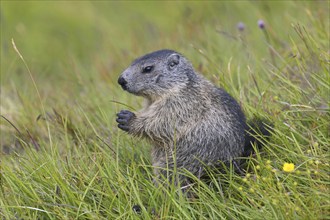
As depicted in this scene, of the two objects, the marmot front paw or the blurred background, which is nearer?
the marmot front paw

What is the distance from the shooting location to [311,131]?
4695mm

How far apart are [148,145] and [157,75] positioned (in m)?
0.58

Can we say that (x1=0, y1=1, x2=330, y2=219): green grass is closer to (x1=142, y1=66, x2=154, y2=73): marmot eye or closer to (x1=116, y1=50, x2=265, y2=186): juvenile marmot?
(x1=116, y1=50, x2=265, y2=186): juvenile marmot

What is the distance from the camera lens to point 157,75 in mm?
5117

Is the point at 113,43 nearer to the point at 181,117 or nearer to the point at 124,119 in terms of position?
the point at 124,119

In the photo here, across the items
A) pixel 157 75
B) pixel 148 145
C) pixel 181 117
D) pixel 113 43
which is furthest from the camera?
pixel 113 43

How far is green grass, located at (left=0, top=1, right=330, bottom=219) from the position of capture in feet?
13.6

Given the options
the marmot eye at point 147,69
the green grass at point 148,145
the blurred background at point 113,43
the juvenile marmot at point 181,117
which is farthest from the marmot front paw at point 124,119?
the marmot eye at point 147,69

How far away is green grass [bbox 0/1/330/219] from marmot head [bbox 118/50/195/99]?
0.22 metres

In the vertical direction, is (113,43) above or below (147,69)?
below

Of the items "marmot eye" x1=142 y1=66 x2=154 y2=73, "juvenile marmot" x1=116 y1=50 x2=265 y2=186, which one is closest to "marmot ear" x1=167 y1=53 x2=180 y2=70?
"juvenile marmot" x1=116 y1=50 x2=265 y2=186

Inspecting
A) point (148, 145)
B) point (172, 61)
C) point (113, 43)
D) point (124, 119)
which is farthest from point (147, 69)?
point (113, 43)

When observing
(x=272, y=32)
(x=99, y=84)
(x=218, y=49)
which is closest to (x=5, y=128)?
(x=99, y=84)

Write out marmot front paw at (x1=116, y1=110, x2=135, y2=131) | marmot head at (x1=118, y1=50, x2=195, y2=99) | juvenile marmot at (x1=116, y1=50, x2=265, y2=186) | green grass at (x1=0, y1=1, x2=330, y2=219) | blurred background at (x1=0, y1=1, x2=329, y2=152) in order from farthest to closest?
blurred background at (x1=0, y1=1, x2=329, y2=152) → marmot head at (x1=118, y1=50, x2=195, y2=99) → marmot front paw at (x1=116, y1=110, x2=135, y2=131) → juvenile marmot at (x1=116, y1=50, x2=265, y2=186) → green grass at (x1=0, y1=1, x2=330, y2=219)
